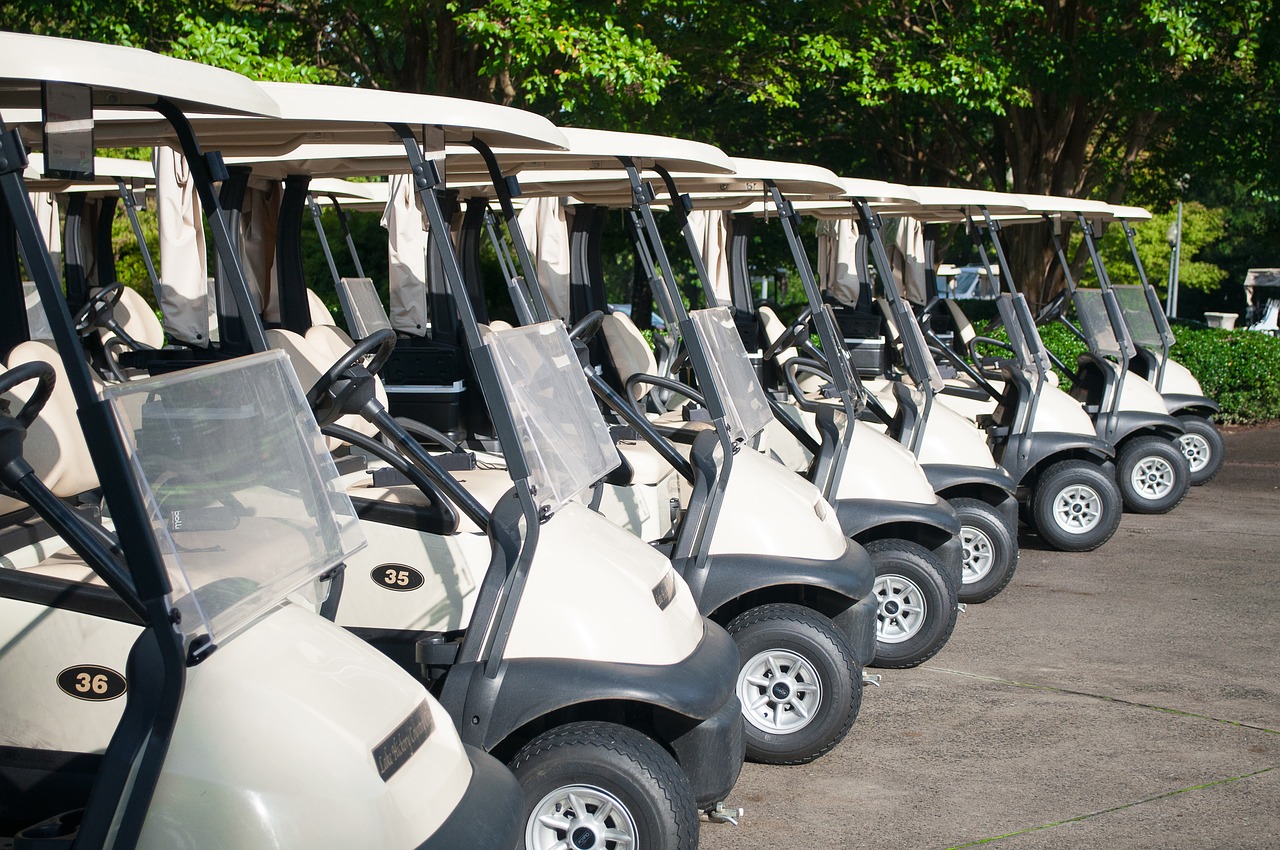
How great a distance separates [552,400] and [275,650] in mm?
1416

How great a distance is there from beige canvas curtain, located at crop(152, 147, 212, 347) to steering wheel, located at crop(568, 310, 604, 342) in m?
1.56

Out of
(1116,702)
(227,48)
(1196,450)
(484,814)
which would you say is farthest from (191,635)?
(1196,450)

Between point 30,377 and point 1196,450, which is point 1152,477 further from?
point 30,377

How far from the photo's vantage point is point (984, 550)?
274 inches

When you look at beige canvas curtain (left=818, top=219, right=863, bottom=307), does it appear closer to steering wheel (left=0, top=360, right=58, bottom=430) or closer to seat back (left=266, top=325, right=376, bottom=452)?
seat back (left=266, top=325, right=376, bottom=452)

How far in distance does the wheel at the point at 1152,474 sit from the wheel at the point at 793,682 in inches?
220

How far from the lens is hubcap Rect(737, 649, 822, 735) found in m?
4.54

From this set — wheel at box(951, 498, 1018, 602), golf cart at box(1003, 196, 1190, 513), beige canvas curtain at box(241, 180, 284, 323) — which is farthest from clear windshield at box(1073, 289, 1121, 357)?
beige canvas curtain at box(241, 180, 284, 323)

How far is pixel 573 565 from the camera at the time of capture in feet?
11.2

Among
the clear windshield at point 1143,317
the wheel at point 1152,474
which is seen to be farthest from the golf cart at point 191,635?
the clear windshield at point 1143,317

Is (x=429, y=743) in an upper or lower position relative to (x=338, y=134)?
lower

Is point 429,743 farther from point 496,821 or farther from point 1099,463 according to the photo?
point 1099,463

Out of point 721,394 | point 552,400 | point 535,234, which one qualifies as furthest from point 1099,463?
point 552,400

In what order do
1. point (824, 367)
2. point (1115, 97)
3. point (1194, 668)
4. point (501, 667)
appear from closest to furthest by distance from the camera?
point (501, 667) → point (1194, 668) → point (824, 367) → point (1115, 97)
